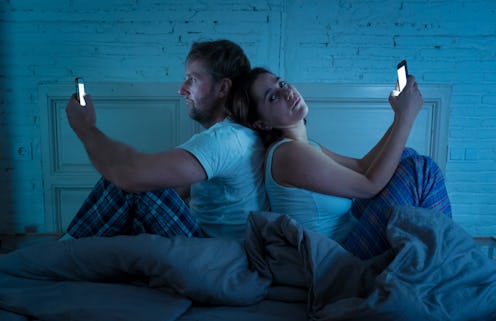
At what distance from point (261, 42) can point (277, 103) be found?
3.64 feet

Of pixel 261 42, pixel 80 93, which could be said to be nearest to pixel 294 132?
pixel 80 93

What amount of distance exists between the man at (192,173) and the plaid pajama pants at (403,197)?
0.31 m

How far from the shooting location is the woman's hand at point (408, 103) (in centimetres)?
124

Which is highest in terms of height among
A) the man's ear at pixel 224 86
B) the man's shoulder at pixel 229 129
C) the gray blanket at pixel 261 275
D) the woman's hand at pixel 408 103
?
the man's ear at pixel 224 86

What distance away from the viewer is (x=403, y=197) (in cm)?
112

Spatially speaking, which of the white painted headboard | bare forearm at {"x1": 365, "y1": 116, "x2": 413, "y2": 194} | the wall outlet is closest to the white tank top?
bare forearm at {"x1": 365, "y1": 116, "x2": 413, "y2": 194}

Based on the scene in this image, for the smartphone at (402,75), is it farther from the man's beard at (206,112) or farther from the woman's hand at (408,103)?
the man's beard at (206,112)

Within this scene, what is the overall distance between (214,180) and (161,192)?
0.16 meters

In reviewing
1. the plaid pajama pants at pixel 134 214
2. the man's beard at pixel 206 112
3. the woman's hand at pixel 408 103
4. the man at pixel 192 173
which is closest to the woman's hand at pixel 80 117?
the man at pixel 192 173

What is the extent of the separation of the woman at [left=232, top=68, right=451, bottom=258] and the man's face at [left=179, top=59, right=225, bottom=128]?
15cm

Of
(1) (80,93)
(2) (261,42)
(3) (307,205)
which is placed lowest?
(3) (307,205)

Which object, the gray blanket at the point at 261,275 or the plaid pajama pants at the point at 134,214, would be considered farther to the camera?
the plaid pajama pants at the point at 134,214

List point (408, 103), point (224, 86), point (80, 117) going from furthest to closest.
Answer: point (224, 86) → point (408, 103) → point (80, 117)

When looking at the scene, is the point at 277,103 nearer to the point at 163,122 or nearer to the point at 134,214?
the point at 134,214
